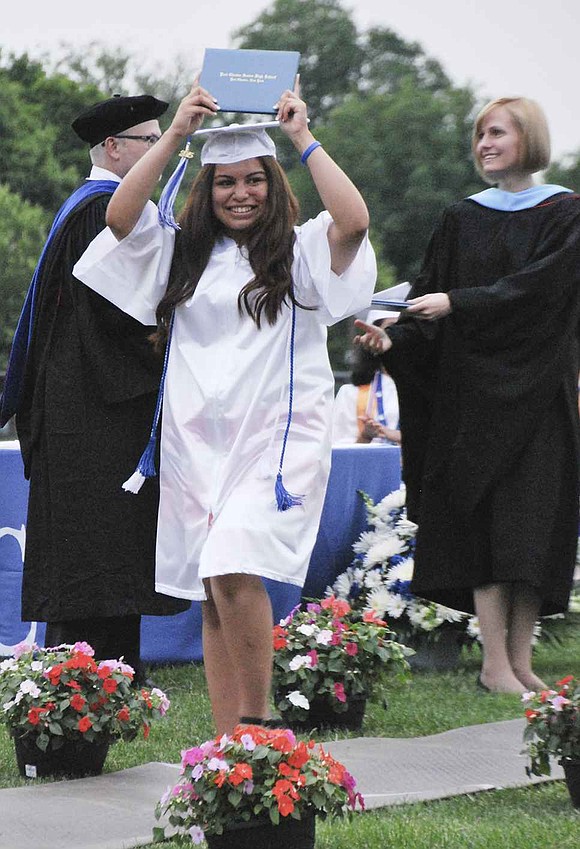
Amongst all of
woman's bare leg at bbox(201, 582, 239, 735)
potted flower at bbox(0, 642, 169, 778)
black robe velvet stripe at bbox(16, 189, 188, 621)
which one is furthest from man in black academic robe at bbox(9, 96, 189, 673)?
woman's bare leg at bbox(201, 582, 239, 735)

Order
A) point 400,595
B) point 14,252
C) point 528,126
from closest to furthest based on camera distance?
point 528,126 < point 400,595 < point 14,252

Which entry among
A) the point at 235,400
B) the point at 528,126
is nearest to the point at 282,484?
the point at 235,400

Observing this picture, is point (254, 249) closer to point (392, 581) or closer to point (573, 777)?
point (573, 777)

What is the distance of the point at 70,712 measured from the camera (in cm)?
461

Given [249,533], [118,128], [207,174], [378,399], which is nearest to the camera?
[249,533]

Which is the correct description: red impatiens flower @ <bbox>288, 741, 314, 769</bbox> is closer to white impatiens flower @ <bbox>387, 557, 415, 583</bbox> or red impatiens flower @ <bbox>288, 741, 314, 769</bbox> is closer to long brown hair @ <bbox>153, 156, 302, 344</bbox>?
long brown hair @ <bbox>153, 156, 302, 344</bbox>

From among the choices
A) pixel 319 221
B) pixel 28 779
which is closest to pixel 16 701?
pixel 28 779

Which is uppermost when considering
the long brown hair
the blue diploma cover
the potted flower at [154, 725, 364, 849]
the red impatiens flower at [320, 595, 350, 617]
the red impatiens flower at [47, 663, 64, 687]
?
the blue diploma cover

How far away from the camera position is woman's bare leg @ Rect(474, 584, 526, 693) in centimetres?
618

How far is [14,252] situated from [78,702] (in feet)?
112

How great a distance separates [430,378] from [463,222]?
0.62 meters

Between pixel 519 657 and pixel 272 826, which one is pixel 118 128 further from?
pixel 272 826

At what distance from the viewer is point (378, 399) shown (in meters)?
9.14

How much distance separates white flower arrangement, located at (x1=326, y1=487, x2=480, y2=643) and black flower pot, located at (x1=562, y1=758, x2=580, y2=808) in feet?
8.24
